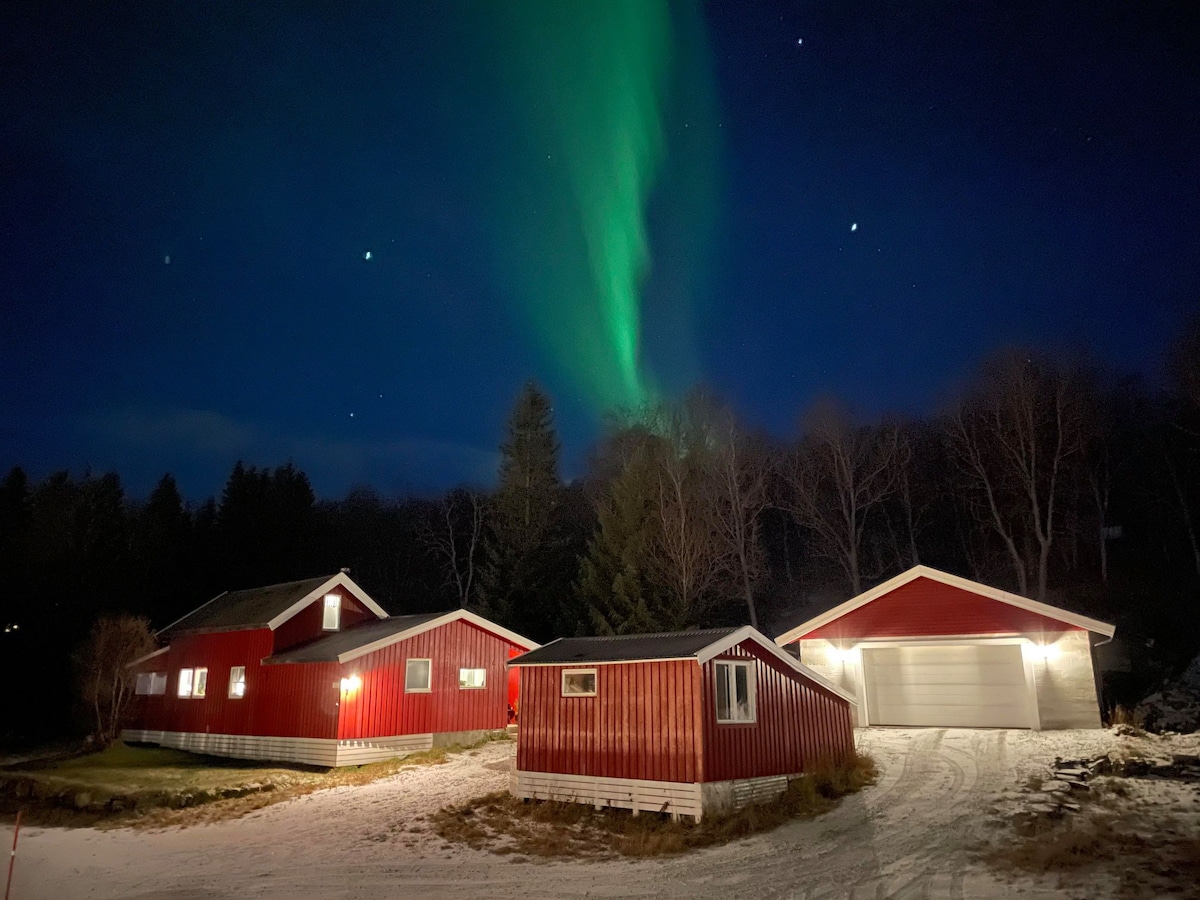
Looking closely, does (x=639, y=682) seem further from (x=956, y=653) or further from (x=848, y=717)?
(x=956, y=653)

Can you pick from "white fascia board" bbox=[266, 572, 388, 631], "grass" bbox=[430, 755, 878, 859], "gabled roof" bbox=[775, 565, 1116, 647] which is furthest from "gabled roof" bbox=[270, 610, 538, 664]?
"gabled roof" bbox=[775, 565, 1116, 647]

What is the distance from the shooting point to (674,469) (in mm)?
35906

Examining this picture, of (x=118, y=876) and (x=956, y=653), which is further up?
(x=956, y=653)

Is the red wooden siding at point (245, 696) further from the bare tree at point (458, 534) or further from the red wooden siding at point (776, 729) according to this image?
the bare tree at point (458, 534)

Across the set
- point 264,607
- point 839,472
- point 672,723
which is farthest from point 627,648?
point 839,472

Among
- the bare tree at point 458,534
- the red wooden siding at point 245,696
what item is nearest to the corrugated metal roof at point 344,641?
the red wooden siding at point 245,696

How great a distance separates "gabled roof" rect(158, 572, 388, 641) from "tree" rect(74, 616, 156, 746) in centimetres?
118

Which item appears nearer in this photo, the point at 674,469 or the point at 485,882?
the point at 485,882

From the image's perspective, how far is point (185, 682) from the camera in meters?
29.1

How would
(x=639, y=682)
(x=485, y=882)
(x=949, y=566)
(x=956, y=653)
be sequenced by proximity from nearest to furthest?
(x=485, y=882) → (x=639, y=682) → (x=956, y=653) → (x=949, y=566)

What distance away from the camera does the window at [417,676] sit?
24.4 meters

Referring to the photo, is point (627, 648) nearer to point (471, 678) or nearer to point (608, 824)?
point (608, 824)

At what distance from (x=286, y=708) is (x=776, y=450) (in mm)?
25309

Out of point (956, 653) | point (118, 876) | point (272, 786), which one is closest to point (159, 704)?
point (272, 786)
